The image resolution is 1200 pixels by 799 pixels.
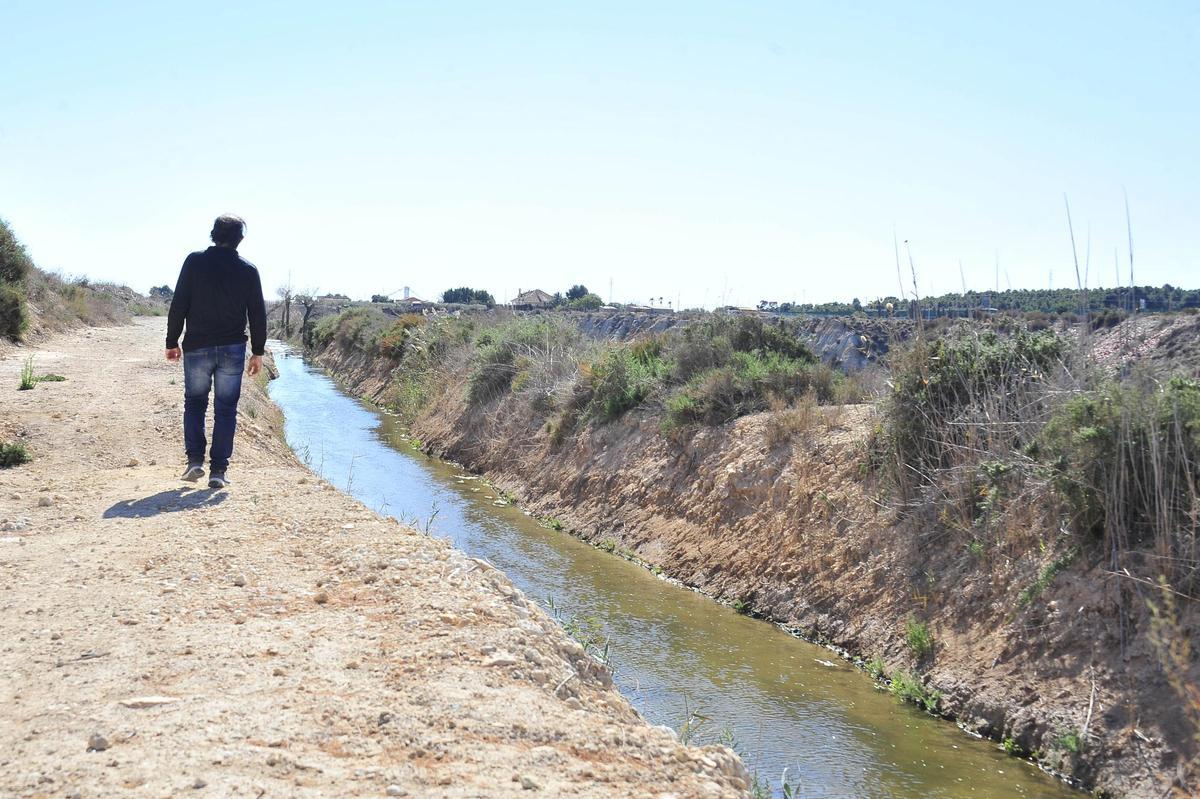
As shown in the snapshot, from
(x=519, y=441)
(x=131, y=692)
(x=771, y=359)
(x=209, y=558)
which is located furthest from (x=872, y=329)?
(x=131, y=692)

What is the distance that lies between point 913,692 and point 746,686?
1525 mm

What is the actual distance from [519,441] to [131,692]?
16.3m

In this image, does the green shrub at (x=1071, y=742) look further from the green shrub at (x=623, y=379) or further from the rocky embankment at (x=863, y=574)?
the green shrub at (x=623, y=379)

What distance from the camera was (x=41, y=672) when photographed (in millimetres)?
4551

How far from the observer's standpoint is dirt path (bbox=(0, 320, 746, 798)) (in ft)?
12.5

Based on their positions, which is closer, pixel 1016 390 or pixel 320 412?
pixel 1016 390

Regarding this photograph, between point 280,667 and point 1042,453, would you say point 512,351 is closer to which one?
point 1042,453

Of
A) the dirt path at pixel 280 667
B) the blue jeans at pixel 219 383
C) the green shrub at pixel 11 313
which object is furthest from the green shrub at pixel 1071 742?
the green shrub at pixel 11 313

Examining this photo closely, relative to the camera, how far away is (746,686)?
9344 mm

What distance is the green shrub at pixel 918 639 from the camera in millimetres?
9586

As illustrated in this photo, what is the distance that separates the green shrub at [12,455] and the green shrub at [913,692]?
8.68 metres

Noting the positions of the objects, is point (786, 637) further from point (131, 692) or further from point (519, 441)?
point (519, 441)

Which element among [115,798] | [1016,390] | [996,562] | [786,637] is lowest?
[786,637]

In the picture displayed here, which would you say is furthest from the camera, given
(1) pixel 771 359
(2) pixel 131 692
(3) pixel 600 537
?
(1) pixel 771 359
